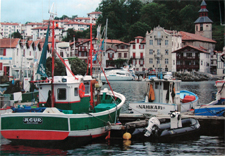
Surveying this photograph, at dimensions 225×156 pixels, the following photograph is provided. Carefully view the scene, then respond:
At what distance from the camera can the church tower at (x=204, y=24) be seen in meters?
112

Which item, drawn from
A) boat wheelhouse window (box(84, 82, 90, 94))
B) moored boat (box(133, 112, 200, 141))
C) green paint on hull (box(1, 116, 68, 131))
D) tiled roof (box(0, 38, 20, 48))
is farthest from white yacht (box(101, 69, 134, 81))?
green paint on hull (box(1, 116, 68, 131))

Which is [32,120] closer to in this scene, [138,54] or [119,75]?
[119,75]

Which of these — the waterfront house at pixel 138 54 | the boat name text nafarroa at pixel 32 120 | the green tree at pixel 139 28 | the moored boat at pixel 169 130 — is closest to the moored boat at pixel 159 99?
the moored boat at pixel 169 130

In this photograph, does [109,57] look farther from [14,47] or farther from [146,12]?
[14,47]

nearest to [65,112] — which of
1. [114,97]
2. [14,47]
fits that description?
[114,97]

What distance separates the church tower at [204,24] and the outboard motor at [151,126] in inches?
3961

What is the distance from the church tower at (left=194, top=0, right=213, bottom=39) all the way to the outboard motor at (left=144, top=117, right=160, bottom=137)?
330ft

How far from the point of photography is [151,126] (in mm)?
17500

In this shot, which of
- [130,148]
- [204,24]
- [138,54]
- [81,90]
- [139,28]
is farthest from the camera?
[204,24]

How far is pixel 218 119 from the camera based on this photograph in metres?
19.1

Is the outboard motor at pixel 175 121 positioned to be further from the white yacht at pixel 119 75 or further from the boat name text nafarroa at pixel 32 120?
the white yacht at pixel 119 75

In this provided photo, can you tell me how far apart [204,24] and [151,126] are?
332ft

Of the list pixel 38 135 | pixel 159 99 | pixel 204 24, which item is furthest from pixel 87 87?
pixel 204 24

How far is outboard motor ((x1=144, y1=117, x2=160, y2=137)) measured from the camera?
17405 mm
